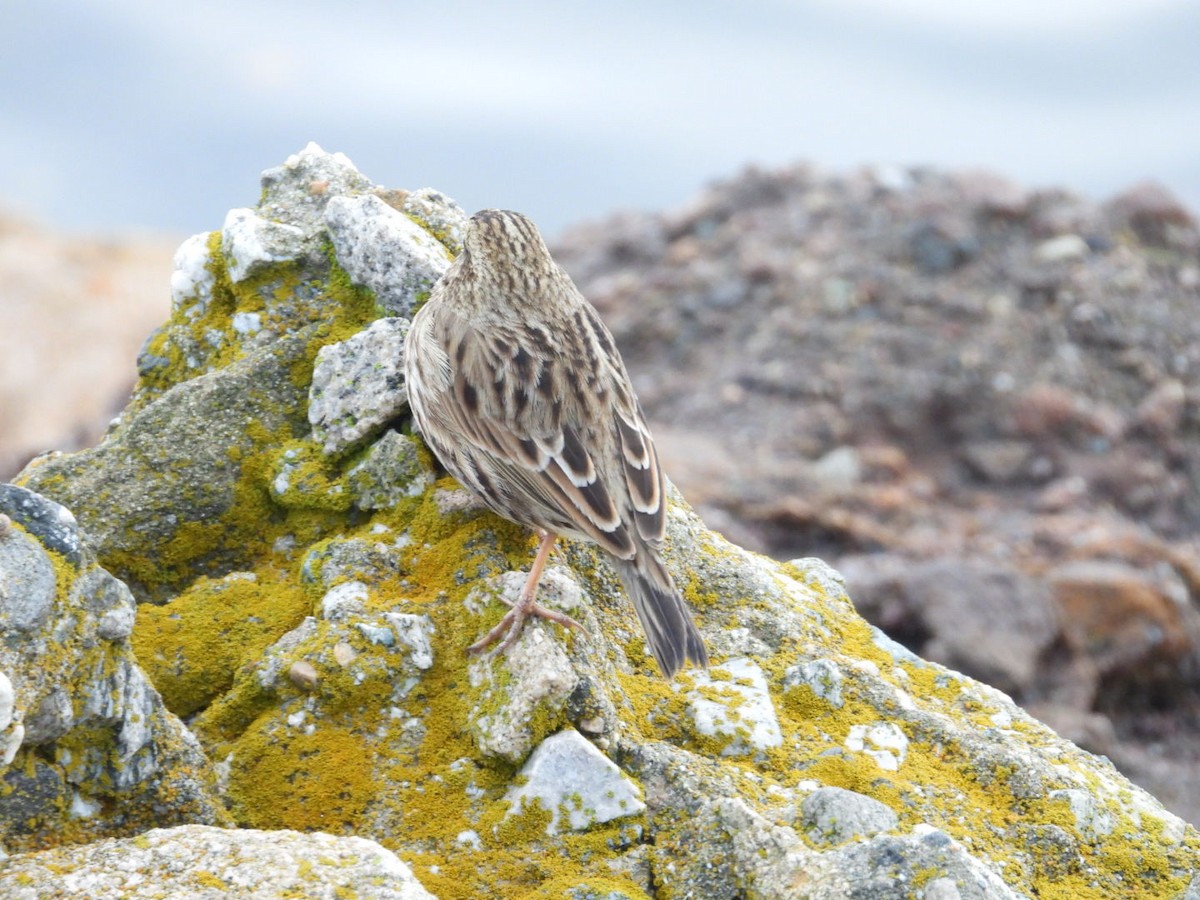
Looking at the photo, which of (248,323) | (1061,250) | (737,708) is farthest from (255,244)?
(1061,250)

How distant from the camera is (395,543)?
5.12 meters

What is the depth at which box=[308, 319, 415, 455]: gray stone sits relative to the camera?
5457mm

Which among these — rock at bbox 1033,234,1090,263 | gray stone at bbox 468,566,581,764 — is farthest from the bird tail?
rock at bbox 1033,234,1090,263

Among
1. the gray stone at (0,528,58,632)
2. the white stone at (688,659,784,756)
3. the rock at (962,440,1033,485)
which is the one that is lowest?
the rock at (962,440,1033,485)

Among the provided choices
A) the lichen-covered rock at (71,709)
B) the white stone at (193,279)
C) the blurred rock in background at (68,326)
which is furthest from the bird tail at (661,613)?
the blurred rock in background at (68,326)

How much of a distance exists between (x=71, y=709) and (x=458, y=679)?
131cm

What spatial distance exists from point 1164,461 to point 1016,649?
→ 4.30 metres

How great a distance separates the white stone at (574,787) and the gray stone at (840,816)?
0.54 metres

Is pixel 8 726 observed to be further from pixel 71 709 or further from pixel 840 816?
pixel 840 816

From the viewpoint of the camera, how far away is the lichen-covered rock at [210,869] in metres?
3.51

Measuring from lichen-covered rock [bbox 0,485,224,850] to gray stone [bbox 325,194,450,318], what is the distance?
2.23 m

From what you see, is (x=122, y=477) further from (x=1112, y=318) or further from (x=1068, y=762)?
(x=1112, y=318)

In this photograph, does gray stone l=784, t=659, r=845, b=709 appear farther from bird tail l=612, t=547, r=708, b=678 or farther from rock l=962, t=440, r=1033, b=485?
rock l=962, t=440, r=1033, b=485

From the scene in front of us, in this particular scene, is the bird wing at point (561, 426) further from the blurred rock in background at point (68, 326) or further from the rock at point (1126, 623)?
the blurred rock in background at point (68, 326)
